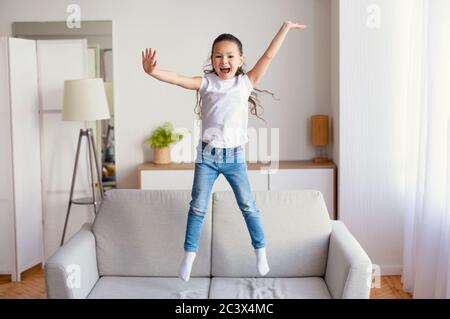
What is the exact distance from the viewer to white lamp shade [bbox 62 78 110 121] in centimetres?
538

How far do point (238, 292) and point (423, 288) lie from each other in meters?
1.61

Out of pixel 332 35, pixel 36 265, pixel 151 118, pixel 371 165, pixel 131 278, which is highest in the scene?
pixel 332 35

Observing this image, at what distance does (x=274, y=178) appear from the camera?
5.58 m

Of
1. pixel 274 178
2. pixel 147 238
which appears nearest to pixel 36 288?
pixel 147 238

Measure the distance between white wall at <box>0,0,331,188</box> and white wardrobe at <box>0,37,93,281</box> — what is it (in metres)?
0.31

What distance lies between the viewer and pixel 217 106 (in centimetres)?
275

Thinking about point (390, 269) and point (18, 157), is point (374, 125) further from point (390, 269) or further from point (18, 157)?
point (18, 157)

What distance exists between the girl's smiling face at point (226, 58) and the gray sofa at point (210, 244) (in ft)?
4.58

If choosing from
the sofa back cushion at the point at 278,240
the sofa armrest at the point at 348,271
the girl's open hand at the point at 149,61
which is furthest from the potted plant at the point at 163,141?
the girl's open hand at the point at 149,61

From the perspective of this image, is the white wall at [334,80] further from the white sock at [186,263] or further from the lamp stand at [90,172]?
the white sock at [186,263]

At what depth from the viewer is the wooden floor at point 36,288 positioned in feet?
16.5

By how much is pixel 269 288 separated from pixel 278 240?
1.02ft
